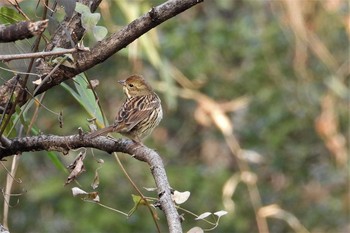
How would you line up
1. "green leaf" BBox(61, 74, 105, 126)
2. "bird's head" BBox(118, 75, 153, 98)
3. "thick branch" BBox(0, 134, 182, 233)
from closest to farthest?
"thick branch" BBox(0, 134, 182, 233) < "green leaf" BBox(61, 74, 105, 126) < "bird's head" BBox(118, 75, 153, 98)

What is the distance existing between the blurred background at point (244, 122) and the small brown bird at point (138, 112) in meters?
2.80

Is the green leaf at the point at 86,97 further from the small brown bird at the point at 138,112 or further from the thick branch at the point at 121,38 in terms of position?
the small brown bird at the point at 138,112

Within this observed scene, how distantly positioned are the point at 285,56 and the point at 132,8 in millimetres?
3910

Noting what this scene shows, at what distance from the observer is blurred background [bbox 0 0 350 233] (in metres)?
6.66

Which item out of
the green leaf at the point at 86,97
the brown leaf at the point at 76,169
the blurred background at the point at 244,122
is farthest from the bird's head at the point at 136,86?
the blurred background at the point at 244,122

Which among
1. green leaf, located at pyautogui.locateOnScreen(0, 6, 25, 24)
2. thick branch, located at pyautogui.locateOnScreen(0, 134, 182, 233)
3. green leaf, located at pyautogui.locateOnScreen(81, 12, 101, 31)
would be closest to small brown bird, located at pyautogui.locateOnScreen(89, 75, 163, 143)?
green leaf, located at pyautogui.locateOnScreen(0, 6, 25, 24)

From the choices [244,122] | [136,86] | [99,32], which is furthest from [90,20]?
[244,122]

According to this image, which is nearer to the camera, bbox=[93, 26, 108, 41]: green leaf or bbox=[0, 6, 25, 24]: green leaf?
bbox=[93, 26, 108, 41]: green leaf

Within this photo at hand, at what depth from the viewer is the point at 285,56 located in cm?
759

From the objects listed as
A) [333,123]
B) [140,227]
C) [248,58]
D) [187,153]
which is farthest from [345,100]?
[140,227]

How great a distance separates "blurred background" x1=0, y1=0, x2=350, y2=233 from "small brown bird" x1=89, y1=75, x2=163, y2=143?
280 cm

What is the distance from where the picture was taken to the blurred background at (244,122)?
6656mm

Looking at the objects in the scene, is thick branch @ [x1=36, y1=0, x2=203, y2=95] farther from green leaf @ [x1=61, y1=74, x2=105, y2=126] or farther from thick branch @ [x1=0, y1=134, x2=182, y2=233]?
green leaf @ [x1=61, y1=74, x2=105, y2=126]

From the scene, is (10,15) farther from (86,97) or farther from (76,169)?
(76,169)
